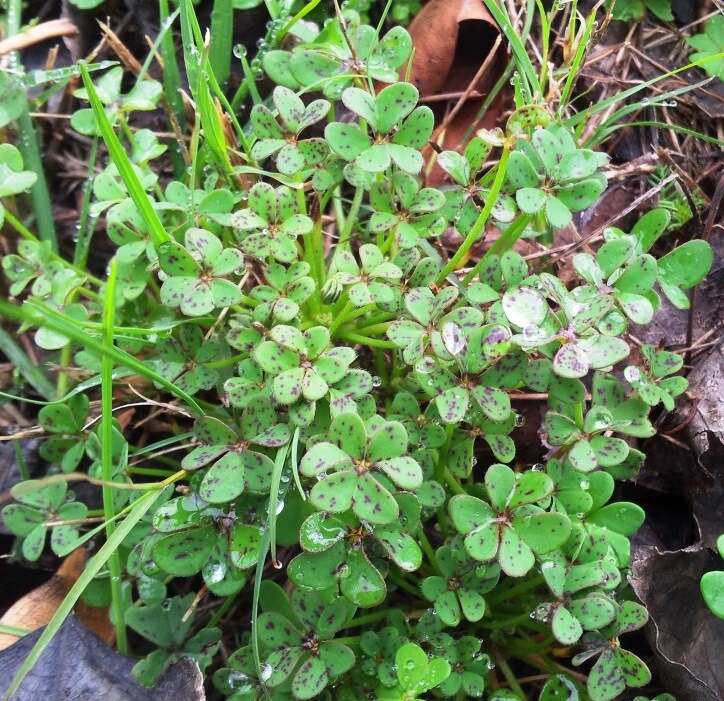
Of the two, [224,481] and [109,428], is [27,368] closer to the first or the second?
[109,428]

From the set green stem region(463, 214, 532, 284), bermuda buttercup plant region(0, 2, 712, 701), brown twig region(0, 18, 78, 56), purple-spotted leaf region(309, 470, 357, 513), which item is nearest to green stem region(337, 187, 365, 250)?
bermuda buttercup plant region(0, 2, 712, 701)

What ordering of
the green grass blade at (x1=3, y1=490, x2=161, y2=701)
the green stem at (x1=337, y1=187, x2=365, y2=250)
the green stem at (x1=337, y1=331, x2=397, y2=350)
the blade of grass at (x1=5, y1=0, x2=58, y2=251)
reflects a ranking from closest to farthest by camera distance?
1. the green grass blade at (x1=3, y1=490, x2=161, y2=701)
2. the green stem at (x1=337, y1=331, x2=397, y2=350)
3. the green stem at (x1=337, y1=187, x2=365, y2=250)
4. the blade of grass at (x1=5, y1=0, x2=58, y2=251)

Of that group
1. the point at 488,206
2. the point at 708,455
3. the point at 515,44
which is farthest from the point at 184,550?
the point at 515,44

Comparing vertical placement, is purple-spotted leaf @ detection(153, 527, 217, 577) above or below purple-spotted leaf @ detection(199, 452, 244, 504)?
below

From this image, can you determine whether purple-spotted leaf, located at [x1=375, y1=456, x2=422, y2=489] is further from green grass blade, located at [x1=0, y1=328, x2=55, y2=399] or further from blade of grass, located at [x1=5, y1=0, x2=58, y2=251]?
blade of grass, located at [x1=5, y1=0, x2=58, y2=251]

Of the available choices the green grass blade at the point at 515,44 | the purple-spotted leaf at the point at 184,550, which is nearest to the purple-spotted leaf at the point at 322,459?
the purple-spotted leaf at the point at 184,550

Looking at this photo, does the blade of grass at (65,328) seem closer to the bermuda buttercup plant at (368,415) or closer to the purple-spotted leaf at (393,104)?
the bermuda buttercup plant at (368,415)
